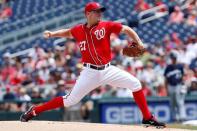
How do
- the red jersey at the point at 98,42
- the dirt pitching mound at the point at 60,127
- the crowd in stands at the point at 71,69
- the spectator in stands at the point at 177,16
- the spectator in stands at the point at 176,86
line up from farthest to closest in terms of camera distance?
the spectator in stands at the point at 177,16 → the crowd in stands at the point at 71,69 → the spectator in stands at the point at 176,86 → the red jersey at the point at 98,42 → the dirt pitching mound at the point at 60,127

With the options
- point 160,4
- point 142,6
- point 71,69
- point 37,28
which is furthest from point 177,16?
point 37,28

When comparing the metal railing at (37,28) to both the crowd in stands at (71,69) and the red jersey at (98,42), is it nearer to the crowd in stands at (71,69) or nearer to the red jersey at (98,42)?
the crowd in stands at (71,69)

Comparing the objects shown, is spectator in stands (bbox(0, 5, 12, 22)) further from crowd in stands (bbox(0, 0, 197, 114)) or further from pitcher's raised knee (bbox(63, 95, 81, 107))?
pitcher's raised knee (bbox(63, 95, 81, 107))

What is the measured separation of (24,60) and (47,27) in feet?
8.62

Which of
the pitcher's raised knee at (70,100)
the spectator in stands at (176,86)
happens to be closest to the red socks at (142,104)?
the pitcher's raised knee at (70,100)

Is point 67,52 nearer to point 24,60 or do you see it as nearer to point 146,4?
point 24,60

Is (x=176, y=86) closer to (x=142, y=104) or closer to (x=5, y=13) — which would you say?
(x=142, y=104)

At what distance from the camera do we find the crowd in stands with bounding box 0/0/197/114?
14844 millimetres

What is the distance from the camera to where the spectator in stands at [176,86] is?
14.4 meters

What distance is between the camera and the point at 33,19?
20.5 meters

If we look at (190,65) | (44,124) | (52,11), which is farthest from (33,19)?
(44,124)

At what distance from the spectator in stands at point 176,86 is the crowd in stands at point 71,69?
23cm

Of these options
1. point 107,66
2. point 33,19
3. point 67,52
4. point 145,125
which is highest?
point 33,19

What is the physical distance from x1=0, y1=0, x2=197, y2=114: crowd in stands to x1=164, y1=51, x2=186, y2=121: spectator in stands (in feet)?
0.77
